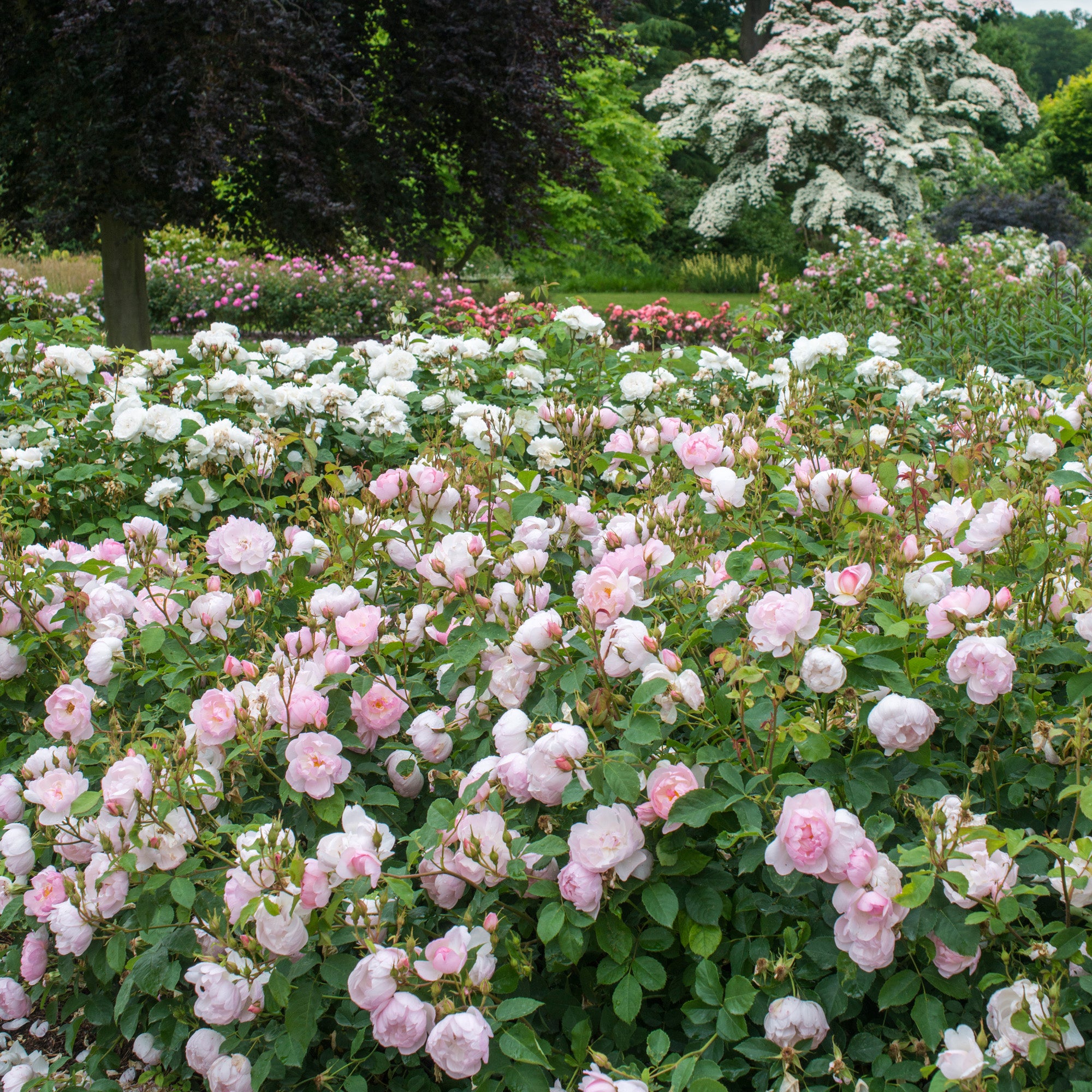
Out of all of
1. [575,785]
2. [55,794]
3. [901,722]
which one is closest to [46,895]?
[55,794]

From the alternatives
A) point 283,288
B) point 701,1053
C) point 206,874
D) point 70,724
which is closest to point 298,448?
point 70,724

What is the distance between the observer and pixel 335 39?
24.8 ft

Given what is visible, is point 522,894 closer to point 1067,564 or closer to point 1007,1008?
point 1007,1008

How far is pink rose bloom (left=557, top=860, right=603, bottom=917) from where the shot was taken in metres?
1.24

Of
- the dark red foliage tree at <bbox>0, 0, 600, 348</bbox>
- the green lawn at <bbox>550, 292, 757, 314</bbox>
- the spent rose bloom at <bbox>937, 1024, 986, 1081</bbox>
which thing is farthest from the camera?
the green lawn at <bbox>550, 292, 757, 314</bbox>

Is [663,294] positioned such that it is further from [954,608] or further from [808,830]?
[808,830]

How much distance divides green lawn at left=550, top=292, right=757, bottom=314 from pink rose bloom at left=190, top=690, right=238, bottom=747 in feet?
49.3

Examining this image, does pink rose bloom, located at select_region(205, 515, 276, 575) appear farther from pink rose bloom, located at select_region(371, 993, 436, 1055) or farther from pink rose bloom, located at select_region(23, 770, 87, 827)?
pink rose bloom, located at select_region(371, 993, 436, 1055)

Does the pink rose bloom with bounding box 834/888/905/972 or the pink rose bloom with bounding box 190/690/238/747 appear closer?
the pink rose bloom with bounding box 834/888/905/972

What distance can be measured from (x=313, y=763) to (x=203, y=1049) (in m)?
0.47

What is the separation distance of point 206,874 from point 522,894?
1.68 ft

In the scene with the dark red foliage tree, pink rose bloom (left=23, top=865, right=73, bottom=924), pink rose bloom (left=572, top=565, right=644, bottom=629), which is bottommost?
pink rose bloom (left=23, top=865, right=73, bottom=924)

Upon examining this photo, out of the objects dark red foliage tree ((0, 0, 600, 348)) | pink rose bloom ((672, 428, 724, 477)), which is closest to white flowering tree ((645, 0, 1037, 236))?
dark red foliage tree ((0, 0, 600, 348))

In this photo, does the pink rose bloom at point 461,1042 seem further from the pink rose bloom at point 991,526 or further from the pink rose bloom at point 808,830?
the pink rose bloom at point 991,526
